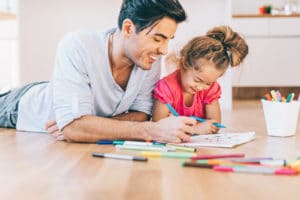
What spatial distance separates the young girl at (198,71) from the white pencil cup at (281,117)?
203 millimetres

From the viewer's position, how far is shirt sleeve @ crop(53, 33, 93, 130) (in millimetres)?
1502

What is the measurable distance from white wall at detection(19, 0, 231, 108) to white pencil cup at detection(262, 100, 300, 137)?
1.53m

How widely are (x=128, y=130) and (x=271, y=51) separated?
129 inches

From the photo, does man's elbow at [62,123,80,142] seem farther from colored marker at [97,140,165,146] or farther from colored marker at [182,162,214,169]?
colored marker at [182,162,214,169]

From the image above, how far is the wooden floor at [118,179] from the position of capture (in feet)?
3.19

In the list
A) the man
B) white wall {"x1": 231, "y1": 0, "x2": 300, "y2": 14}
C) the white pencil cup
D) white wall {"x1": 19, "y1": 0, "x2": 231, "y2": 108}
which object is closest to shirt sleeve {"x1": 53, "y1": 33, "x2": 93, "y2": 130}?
the man

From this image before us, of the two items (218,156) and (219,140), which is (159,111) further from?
(218,156)

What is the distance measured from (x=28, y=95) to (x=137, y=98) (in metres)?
0.45

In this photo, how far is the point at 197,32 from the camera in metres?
3.31

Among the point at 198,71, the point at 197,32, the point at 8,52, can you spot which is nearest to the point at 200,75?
the point at 198,71

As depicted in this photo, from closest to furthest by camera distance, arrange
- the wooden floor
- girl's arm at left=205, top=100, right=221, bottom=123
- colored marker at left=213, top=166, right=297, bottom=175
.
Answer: the wooden floor < colored marker at left=213, top=166, right=297, bottom=175 < girl's arm at left=205, top=100, right=221, bottom=123

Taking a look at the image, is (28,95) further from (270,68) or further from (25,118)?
(270,68)

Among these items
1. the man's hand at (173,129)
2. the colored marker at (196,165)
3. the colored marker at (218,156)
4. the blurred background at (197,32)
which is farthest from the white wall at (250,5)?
the colored marker at (196,165)

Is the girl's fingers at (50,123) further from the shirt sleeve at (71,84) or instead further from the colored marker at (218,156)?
Answer: the colored marker at (218,156)
